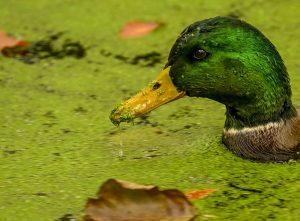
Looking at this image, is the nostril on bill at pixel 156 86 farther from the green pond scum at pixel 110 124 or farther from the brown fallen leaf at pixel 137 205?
the brown fallen leaf at pixel 137 205

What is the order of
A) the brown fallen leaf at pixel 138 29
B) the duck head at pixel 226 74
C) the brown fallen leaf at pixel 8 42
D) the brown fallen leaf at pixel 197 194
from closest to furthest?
the brown fallen leaf at pixel 197 194 → the duck head at pixel 226 74 → the brown fallen leaf at pixel 8 42 → the brown fallen leaf at pixel 138 29

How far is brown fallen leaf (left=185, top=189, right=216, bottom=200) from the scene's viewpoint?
3388 mm

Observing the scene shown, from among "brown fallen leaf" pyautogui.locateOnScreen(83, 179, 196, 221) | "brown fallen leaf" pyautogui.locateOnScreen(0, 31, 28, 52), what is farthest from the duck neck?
"brown fallen leaf" pyautogui.locateOnScreen(0, 31, 28, 52)

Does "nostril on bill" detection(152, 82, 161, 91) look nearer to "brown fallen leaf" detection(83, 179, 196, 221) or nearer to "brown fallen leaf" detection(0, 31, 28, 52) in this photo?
"brown fallen leaf" detection(83, 179, 196, 221)

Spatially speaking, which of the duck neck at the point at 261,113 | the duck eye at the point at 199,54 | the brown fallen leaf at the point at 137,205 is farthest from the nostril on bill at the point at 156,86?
the brown fallen leaf at the point at 137,205

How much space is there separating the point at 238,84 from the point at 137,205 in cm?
72

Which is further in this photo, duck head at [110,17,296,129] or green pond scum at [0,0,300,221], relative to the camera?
duck head at [110,17,296,129]

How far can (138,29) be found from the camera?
534 centimetres

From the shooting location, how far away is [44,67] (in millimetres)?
4906

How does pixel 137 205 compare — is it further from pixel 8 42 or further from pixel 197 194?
pixel 8 42

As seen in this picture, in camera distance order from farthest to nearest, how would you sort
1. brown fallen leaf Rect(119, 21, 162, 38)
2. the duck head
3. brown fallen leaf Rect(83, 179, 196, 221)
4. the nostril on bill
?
brown fallen leaf Rect(119, 21, 162, 38), the nostril on bill, the duck head, brown fallen leaf Rect(83, 179, 196, 221)

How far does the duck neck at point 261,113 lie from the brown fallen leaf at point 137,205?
0.65 metres

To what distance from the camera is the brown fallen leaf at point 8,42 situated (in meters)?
5.13

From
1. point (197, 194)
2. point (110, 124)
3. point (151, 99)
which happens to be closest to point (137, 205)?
point (197, 194)
